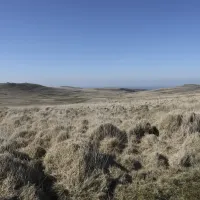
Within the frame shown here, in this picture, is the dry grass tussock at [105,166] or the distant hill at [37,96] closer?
the dry grass tussock at [105,166]

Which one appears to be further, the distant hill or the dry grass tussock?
the distant hill

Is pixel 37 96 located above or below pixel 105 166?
below

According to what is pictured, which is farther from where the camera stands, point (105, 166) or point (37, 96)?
point (37, 96)

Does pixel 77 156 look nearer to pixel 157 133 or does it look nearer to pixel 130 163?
pixel 130 163

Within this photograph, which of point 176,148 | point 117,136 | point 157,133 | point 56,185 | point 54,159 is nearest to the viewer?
point 56,185

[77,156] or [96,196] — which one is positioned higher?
[77,156]

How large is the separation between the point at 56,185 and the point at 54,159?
3.85 ft

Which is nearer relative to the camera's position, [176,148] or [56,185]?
[56,185]

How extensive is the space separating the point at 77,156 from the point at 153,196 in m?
2.11

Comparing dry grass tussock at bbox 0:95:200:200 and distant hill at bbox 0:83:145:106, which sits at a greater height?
dry grass tussock at bbox 0:95:200:200

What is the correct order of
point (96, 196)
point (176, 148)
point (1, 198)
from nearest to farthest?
point (1, 198), point (96, 196), point (176, 148)

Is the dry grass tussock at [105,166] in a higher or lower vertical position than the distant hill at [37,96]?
higher

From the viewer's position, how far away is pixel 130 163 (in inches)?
322

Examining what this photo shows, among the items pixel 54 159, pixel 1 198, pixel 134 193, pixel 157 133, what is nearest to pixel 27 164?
pixel 54 159
